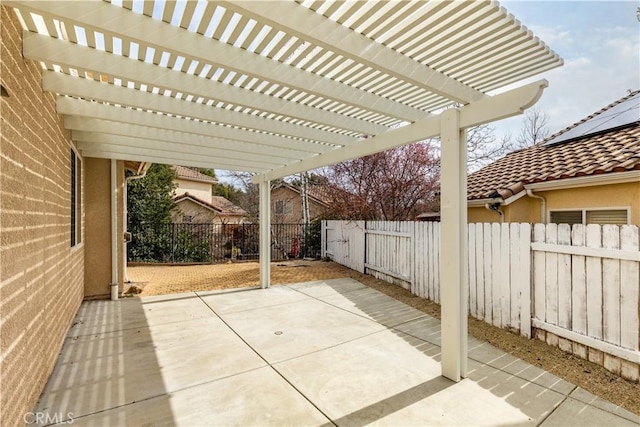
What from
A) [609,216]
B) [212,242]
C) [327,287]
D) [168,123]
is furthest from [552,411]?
[212,242]

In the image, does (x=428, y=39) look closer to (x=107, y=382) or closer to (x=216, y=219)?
(x=107, y=382)

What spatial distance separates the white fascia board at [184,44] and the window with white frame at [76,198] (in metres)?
3.77

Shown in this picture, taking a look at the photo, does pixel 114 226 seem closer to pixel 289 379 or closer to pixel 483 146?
pixel 289 379

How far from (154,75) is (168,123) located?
1.47 meters

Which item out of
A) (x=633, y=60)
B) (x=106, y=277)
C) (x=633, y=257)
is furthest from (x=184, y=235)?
(x=633, y=60)

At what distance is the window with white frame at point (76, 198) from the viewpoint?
5.27 meters

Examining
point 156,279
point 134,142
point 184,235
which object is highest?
point 134,142

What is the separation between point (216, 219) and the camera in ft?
66.3

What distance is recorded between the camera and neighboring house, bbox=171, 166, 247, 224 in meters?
17.9

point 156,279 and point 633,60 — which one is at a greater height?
point 633,60

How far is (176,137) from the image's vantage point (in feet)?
16.9

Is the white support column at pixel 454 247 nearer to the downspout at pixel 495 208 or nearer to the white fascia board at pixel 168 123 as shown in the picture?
the white fascia board at pixel 168 123

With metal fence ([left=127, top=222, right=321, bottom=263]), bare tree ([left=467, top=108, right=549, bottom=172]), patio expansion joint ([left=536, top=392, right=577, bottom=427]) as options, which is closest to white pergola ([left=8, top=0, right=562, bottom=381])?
patio expansion joint ([left=536, top=392, right=577, bottom=427])

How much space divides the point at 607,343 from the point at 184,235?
1234 cm
